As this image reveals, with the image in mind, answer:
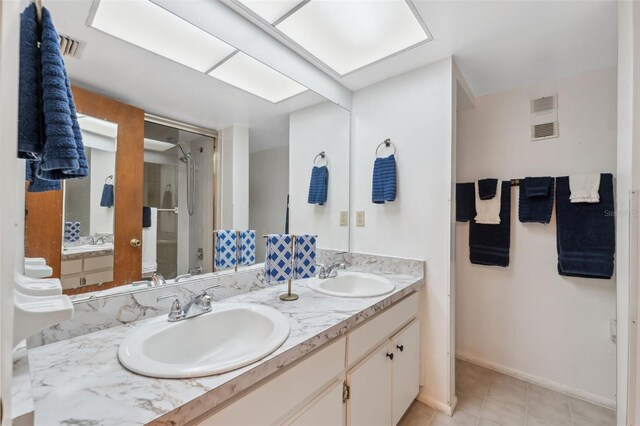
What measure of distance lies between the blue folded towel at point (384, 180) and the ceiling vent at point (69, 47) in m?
1.59

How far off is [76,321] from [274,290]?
0.78 m

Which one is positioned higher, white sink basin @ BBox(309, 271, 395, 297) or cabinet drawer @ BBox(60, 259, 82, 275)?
cabinet drawer @ BBox(60, 259, 82, 275)

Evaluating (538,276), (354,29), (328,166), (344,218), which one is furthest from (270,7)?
(538,276)

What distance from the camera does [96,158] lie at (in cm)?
93

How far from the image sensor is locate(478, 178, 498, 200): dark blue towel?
2.05 meters

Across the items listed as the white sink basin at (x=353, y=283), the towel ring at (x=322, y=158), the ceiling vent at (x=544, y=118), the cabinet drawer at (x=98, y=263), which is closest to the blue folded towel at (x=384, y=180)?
the towel ring at (x=322, y=158)

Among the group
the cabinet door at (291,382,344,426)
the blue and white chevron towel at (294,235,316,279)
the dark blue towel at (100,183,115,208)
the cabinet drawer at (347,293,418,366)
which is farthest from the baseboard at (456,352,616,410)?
the dark blue towel at (100,183,115,208)

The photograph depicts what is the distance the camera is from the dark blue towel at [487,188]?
2.05 m

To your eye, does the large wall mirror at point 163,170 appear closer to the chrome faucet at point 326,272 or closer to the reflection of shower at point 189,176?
the reflection of shower at point 189,176

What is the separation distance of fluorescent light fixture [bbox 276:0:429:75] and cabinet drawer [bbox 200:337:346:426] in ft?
5.14

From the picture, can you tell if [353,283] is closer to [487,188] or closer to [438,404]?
[438,404]

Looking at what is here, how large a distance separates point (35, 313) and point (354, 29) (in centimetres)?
172

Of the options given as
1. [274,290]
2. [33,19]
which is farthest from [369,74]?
[33,19]

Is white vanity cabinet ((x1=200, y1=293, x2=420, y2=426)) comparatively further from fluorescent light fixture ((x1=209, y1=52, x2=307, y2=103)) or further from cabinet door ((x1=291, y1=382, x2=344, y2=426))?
fluorescent light fixture ((x1=209, y1=52, x2=307, y2=103))
